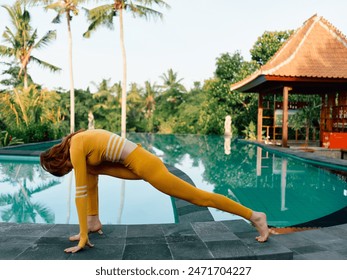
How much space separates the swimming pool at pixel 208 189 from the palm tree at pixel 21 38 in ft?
52.8

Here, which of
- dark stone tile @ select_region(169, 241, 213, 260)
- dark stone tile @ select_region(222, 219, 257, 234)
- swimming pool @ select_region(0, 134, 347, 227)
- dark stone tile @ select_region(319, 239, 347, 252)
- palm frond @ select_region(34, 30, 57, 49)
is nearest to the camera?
dark stone tile @ select_region(169, 241, 213, 260)

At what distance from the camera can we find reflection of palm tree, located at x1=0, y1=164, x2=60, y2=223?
5.08m

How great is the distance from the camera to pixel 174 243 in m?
2.66

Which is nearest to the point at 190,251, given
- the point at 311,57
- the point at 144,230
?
the point at 144,230

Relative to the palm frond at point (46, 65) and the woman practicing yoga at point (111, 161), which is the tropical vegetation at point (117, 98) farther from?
the woman practicing yoga at point (111, 161)

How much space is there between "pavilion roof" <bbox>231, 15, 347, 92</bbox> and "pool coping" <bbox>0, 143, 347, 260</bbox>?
10.3m

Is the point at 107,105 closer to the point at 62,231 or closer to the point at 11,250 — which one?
the point at 62,231

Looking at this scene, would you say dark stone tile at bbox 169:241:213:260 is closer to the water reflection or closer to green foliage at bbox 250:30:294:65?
the water reflection

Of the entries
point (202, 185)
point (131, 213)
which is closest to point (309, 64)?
point (202, 185)

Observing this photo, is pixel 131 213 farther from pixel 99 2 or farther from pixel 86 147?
pixel 99 2

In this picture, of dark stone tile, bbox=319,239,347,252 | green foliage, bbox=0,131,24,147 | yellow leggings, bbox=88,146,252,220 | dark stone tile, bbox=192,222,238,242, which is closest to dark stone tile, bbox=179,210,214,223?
dark stone tile, bbox=192,222,238,242

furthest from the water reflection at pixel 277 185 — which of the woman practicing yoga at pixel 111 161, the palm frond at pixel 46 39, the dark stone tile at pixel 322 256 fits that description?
the palm frond at pixel 46 39

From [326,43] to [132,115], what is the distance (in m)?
18.1

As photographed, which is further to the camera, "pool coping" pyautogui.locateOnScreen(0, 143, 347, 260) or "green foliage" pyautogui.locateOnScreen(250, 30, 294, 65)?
"green foliage" pyautogui.locateOnScreen(250, 30, 294, 65)
